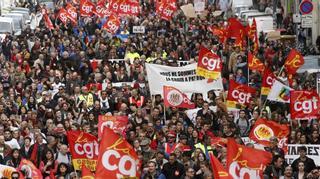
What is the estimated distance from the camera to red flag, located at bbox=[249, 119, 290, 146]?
26.8m

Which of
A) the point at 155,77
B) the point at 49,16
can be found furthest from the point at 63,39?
the point at 155,77

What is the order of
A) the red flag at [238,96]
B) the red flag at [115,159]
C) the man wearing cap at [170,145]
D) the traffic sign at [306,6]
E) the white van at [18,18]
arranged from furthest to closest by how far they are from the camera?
the white van at [18,18] < the traffic sign at [306,6] < the red flag at [238,96] < the man wearing cap at [170,145] < the red flag at [115,159]

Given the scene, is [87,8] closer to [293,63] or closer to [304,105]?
[293,63]

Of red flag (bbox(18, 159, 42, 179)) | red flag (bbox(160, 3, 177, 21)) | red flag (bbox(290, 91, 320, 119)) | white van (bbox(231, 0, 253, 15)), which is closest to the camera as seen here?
red flag (bbox(18, 159, 42, 179))

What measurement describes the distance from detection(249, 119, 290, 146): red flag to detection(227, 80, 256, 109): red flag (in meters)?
3.16

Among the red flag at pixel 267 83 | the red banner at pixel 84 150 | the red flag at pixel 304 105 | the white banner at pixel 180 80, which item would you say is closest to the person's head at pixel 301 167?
the red banner at pixel 84 150

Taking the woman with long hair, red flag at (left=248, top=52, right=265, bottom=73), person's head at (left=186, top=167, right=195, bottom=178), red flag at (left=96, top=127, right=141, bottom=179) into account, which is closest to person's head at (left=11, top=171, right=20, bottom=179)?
the woman with long hair

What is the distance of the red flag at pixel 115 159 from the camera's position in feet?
75.0

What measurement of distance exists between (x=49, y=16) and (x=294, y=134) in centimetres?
2422

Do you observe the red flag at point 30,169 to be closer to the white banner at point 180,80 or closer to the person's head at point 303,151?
the person's head at point 303,151

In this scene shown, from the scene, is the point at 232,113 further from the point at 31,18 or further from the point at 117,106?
the point at 31,18

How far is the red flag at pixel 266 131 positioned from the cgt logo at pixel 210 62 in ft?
15.5

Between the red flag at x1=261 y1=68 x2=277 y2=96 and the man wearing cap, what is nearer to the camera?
the man wearing cap

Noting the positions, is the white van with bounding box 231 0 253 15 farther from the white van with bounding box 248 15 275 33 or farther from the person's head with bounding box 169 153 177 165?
the person's head with bounding box 169 153 177 165
